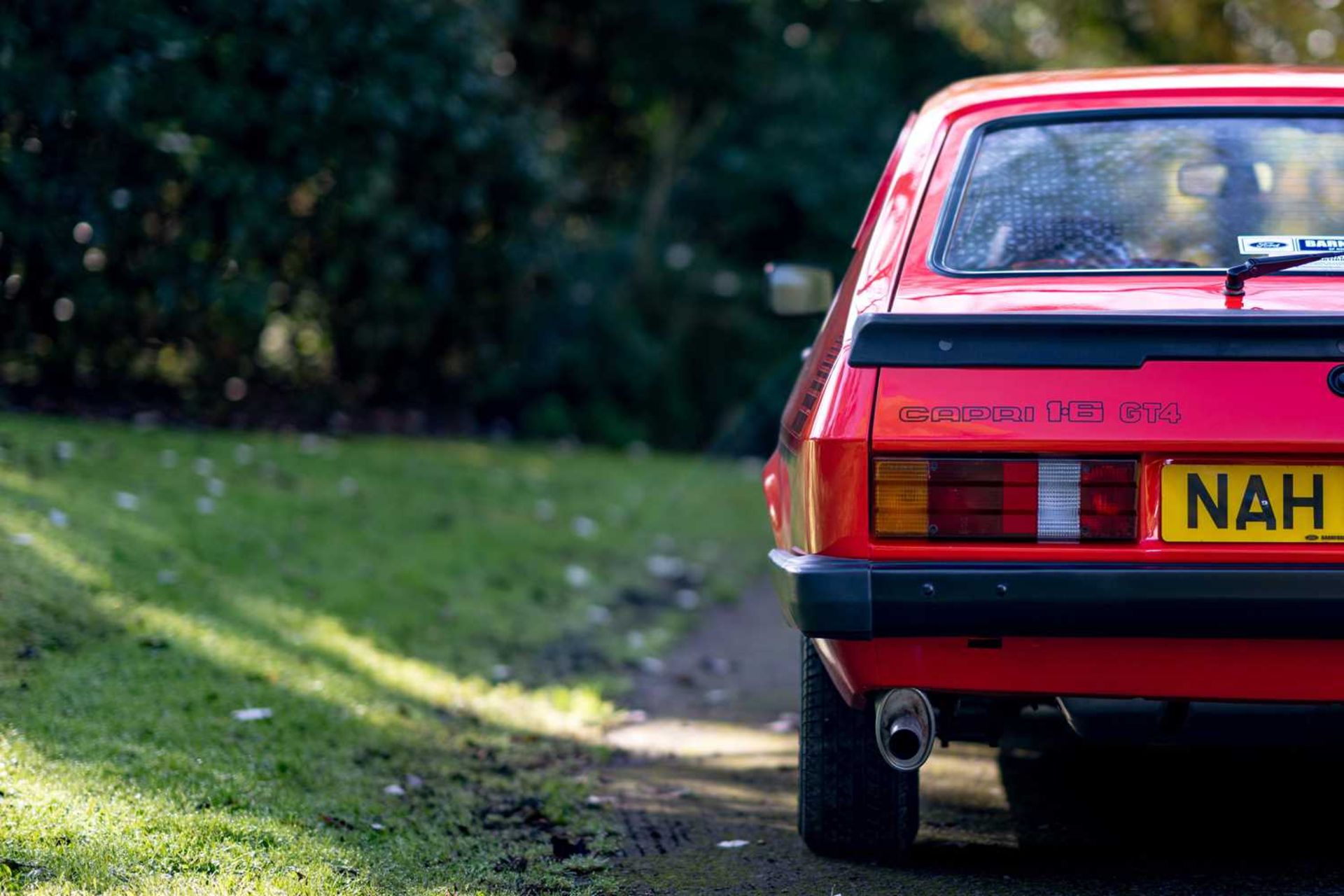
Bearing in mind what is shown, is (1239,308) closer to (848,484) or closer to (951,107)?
(848,484)

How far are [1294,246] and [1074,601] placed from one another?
3.40 ft

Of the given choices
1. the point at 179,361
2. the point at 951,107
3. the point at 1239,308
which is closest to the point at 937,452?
the point at 1239,308

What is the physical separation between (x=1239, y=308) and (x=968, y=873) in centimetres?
138

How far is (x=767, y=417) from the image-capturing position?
12844 millimetres

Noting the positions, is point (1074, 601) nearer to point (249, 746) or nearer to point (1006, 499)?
point (1006, 499)

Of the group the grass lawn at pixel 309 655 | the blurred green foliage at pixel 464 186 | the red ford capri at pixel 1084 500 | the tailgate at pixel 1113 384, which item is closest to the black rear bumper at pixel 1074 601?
the red ford capri at pixel 1084 500

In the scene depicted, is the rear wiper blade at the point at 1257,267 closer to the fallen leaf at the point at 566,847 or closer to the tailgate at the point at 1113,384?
the tailgate at the point at 1113,384

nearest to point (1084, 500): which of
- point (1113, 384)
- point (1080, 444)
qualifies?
point (1080, 444)

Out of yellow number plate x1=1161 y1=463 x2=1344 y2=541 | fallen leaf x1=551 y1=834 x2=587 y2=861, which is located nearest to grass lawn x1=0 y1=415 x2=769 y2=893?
fallen leaf x1=551 y1=834 x2=587 y2=861

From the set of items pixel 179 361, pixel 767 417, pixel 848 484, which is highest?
pixel 848 484

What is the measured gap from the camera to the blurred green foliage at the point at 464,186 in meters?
8.00

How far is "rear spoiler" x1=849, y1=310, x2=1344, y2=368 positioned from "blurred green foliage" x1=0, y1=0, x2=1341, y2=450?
5643mm

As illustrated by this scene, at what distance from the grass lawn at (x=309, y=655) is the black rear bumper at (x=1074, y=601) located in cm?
98

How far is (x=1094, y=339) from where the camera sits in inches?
115
